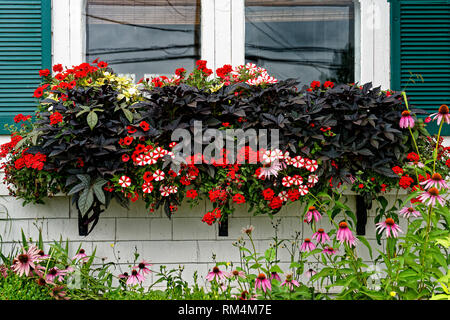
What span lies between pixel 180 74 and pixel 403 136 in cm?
130

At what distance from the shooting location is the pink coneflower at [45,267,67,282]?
204 centimetres

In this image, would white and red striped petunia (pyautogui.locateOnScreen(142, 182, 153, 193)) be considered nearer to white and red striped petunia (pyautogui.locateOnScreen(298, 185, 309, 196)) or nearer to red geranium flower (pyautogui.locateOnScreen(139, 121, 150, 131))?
red geranium flower (pyautogui.locateOnScreen(139, 121, 150, 131))

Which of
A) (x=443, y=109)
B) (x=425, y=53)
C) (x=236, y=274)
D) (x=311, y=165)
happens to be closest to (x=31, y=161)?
(x=236, y=274)

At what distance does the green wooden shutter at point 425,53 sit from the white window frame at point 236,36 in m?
0.09

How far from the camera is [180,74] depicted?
8.07 feet

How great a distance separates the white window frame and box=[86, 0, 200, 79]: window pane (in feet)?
0.28

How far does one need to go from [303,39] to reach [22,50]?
6.04ft

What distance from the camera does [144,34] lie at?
9.34ft

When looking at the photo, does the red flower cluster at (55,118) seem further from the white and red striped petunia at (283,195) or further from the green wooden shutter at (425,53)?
the green wooden shutter at (425,53)

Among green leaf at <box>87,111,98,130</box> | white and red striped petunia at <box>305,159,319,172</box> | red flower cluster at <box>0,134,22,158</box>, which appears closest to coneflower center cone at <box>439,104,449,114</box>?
white and red striped petunia at <box>305,159,319,172</box>

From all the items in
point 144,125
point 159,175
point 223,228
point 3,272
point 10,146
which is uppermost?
point 144,125

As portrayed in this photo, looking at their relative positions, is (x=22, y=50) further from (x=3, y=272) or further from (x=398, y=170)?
(x=398, y=170)

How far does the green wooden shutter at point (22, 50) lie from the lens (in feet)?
8.66
